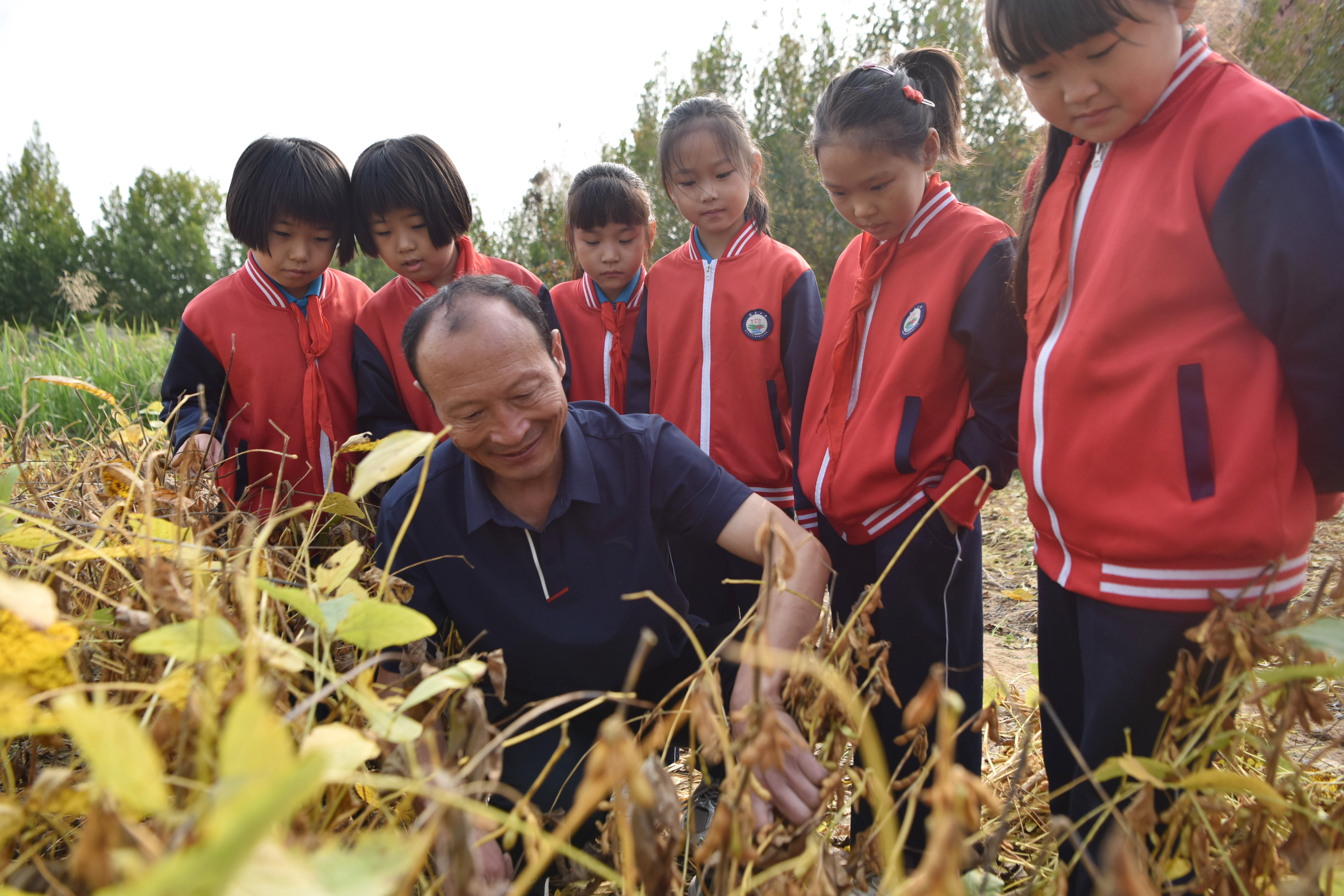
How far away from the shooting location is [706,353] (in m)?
2.46

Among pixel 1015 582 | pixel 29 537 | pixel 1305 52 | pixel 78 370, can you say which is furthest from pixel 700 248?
pixel 1305 52

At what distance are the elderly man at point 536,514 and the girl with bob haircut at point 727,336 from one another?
689 mm

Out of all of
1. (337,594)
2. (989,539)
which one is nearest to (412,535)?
(337,594)

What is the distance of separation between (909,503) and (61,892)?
162 cm

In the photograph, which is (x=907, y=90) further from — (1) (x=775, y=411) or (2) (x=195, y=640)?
(2) (x=195, y=640)

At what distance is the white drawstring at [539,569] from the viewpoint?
1592mm

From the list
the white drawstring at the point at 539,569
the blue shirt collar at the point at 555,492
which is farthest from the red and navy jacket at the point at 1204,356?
the white drawstring at the point at 539,569

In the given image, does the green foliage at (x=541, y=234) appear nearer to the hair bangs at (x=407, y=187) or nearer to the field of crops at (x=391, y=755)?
the hair bangs at (x=407, y=187)

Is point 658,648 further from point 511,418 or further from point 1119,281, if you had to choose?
point 1119,281

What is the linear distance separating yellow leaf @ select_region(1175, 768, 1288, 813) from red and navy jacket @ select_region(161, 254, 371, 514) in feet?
7.16

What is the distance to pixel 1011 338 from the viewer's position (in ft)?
5.77

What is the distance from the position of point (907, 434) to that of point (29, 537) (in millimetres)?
1526

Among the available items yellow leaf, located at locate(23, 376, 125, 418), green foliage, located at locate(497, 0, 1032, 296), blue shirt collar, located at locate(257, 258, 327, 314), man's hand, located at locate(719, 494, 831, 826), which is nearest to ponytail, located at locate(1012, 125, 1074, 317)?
man's hand, located at locate(719, 494, 831, 826)

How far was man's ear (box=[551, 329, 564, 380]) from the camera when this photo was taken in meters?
1.71
